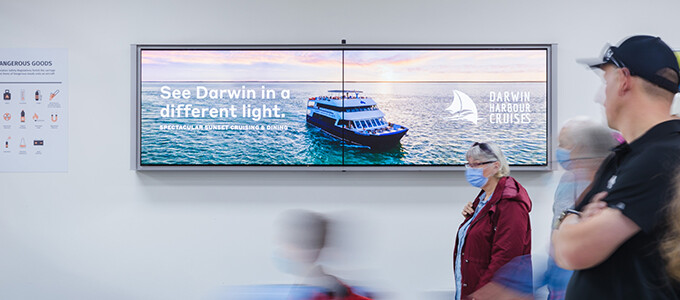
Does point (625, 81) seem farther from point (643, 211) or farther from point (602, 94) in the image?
point (643, 211)

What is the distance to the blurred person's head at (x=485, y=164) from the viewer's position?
2.61 meters

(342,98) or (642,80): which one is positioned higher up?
(342,98)

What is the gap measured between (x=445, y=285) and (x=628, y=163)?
255 cm

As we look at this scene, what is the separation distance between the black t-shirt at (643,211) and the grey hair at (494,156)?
1.36m

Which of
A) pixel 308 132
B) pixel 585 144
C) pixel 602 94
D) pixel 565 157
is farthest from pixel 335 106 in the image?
pixel 602 94

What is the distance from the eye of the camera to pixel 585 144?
192 cm

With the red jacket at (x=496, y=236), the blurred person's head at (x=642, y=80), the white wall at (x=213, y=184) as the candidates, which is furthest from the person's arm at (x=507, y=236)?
the white wall at (x=213, y=184)

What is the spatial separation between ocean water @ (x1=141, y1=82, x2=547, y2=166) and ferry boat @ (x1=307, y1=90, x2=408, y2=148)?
0.04m

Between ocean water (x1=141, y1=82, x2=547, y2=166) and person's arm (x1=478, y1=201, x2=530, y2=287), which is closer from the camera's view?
person's arm (x1=478, y1=201, x2=530, y2=287)

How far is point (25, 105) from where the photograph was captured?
360cm

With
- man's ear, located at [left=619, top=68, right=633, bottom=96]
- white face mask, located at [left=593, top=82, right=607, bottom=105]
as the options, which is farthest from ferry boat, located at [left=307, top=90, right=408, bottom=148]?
man's ear, located at [left=619, top=68, right=633, bottom=96]

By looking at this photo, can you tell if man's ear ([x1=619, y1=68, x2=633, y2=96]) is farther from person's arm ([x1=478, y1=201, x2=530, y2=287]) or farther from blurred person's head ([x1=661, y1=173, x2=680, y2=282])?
person's arm ([x1=478, y1=201, x2=530, y2=287])

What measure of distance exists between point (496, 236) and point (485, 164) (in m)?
0.47

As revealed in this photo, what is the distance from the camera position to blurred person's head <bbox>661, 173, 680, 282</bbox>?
1110mm
